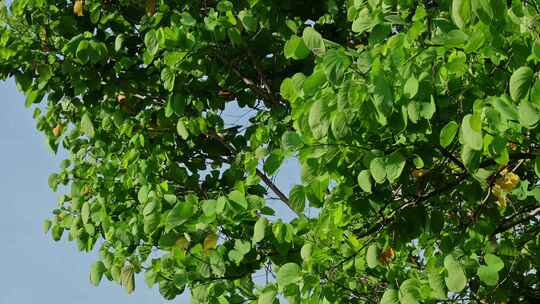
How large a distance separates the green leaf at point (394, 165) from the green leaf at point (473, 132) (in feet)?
2.21

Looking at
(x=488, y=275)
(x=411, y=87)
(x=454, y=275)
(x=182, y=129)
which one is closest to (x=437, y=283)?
(x=454, y=275)

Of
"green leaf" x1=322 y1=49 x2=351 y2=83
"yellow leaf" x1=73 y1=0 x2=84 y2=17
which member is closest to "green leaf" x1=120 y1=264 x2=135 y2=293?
Result: "yellow leaf" x1=73 y1=0 x2=84 y2=17

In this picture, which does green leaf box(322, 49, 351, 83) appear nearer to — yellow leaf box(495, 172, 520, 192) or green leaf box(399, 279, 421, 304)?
green leaf box(399, 279, 421, 304)

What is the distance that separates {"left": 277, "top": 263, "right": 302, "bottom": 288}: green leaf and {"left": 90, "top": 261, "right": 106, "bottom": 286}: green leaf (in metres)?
2.32

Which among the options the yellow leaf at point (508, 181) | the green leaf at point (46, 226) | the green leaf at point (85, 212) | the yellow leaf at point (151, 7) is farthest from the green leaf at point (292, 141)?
the green leaf at point (46, 226)

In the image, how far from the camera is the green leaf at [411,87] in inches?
162

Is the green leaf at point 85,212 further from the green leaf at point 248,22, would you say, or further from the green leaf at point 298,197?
the green leaf at point 298,197

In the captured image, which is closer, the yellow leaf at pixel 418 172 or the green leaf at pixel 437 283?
the green leaf at pixel 437 283

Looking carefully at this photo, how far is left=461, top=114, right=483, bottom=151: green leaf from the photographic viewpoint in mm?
3838

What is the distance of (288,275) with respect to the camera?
5168 mm

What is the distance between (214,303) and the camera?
5996mm

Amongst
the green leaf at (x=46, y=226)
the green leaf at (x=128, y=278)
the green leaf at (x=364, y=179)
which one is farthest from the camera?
the green leaf at (x=46, y=226)

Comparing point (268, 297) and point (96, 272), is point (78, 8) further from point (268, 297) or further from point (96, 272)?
point (268, 297)

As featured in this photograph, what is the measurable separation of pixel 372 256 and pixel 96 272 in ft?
8.86
